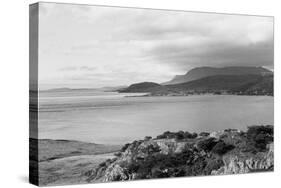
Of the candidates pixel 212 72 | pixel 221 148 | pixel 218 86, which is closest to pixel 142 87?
pixel 212 72

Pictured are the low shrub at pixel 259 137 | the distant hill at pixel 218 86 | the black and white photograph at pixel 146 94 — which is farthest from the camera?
the low shrub at pixel 259 137

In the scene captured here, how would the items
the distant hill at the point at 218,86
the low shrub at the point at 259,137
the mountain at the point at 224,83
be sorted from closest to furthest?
1. the distant hill at the point at 218,86
2. the mountain at the point at 224,83
3. the low shrub at the point at 259,137

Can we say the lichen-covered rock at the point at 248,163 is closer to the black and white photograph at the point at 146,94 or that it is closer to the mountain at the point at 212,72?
the black and white photograph at the point at 146,94

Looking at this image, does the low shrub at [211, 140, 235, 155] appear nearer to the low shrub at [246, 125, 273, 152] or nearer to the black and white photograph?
the black and white photograph

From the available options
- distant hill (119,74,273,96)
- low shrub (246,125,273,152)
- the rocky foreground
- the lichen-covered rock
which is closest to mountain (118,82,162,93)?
distant hill (119,74,273,96)

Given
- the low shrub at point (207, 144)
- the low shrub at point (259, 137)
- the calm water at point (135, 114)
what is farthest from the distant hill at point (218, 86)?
the low shrub at point (207, 144)

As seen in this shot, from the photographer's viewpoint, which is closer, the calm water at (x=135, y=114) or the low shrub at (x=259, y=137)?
the calm water at (x=135, y=114)

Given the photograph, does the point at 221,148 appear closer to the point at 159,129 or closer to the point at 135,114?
the point at 159,129
